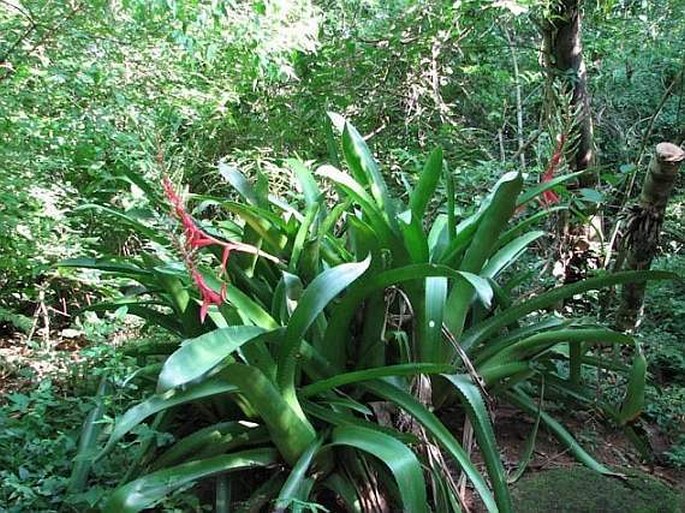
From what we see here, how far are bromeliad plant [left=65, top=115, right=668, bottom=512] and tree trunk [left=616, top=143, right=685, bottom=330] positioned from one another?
407 millimetres

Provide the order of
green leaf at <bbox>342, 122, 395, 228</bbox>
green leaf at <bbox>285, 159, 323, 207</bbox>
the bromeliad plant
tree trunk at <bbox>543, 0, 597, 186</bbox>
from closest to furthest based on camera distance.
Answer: the bromeliad plant < green leaf at <bbox>342, 122, 395, 228</bbox> < green leaf at <bbox>285, 159, 323, 207</bbox> < tree trunk at <bbox>543, 0, 597, 186</bbox>

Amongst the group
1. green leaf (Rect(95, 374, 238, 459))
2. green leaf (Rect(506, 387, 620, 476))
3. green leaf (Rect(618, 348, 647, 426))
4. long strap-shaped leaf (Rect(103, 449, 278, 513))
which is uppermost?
green leaf (Rect(95, 374, 238, 459))

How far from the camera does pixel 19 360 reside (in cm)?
278

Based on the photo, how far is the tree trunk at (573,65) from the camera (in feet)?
10.2

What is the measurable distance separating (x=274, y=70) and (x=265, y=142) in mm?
1110

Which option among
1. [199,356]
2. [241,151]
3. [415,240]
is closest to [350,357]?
[415,240]

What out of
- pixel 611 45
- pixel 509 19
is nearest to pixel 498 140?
pixel 509 19

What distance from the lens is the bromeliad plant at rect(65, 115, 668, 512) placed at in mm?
1510

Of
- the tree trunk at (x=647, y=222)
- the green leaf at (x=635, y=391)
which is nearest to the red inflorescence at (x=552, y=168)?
the tree trunk at (x=647, y=222)

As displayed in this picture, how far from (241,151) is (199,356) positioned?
9.15 ft

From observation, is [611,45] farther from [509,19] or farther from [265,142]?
[265,142]

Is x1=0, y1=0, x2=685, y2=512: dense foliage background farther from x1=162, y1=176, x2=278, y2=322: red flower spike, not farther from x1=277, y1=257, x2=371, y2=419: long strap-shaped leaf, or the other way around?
x1=277, y1=257, x2=371, y2=419: long strap-shaped leaf

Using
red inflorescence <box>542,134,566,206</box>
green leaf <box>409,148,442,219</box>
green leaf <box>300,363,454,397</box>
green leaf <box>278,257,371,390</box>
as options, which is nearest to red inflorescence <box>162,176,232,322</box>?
green leaf <box>278,257,371,390</box>

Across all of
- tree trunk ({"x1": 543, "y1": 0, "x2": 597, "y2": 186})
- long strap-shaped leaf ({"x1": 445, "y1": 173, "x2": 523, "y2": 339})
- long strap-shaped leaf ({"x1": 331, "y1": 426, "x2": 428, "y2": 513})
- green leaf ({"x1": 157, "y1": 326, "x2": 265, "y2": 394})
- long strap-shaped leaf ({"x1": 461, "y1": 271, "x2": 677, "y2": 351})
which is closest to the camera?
green leaf ({"x1": 157, "y1": 326, "x2": 265, "y2": 394})
